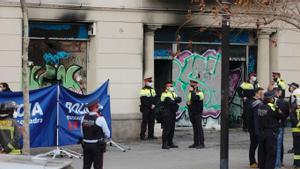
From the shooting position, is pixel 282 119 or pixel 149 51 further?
pixel 149 51

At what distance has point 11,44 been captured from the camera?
1802 centimetres

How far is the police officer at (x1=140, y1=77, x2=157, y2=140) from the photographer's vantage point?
19359mm

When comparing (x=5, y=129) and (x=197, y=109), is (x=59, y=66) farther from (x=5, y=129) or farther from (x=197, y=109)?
(x=5, y=129)

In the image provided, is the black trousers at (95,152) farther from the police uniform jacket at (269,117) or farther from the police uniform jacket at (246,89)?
the police uniform jacket at (246,89)

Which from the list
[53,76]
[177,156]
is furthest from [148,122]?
[177,156]

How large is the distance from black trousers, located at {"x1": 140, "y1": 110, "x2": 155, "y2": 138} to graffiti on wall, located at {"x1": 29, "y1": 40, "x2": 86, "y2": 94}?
215cm

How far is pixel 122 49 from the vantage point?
19.6 metres

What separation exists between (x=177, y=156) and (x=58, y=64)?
18.2 ft

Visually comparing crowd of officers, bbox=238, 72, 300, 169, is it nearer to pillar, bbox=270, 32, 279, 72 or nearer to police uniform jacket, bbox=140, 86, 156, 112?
police uniform jacket, bbox=140, 86, 156, 112

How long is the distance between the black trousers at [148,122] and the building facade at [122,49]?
0.40 meters

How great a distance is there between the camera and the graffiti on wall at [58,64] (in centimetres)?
1877

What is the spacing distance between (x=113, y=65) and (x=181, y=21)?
2.96 meters

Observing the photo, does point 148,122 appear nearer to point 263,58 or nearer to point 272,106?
point 263,58

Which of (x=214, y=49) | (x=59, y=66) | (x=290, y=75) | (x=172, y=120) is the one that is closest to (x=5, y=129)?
(x=172, y=120)
